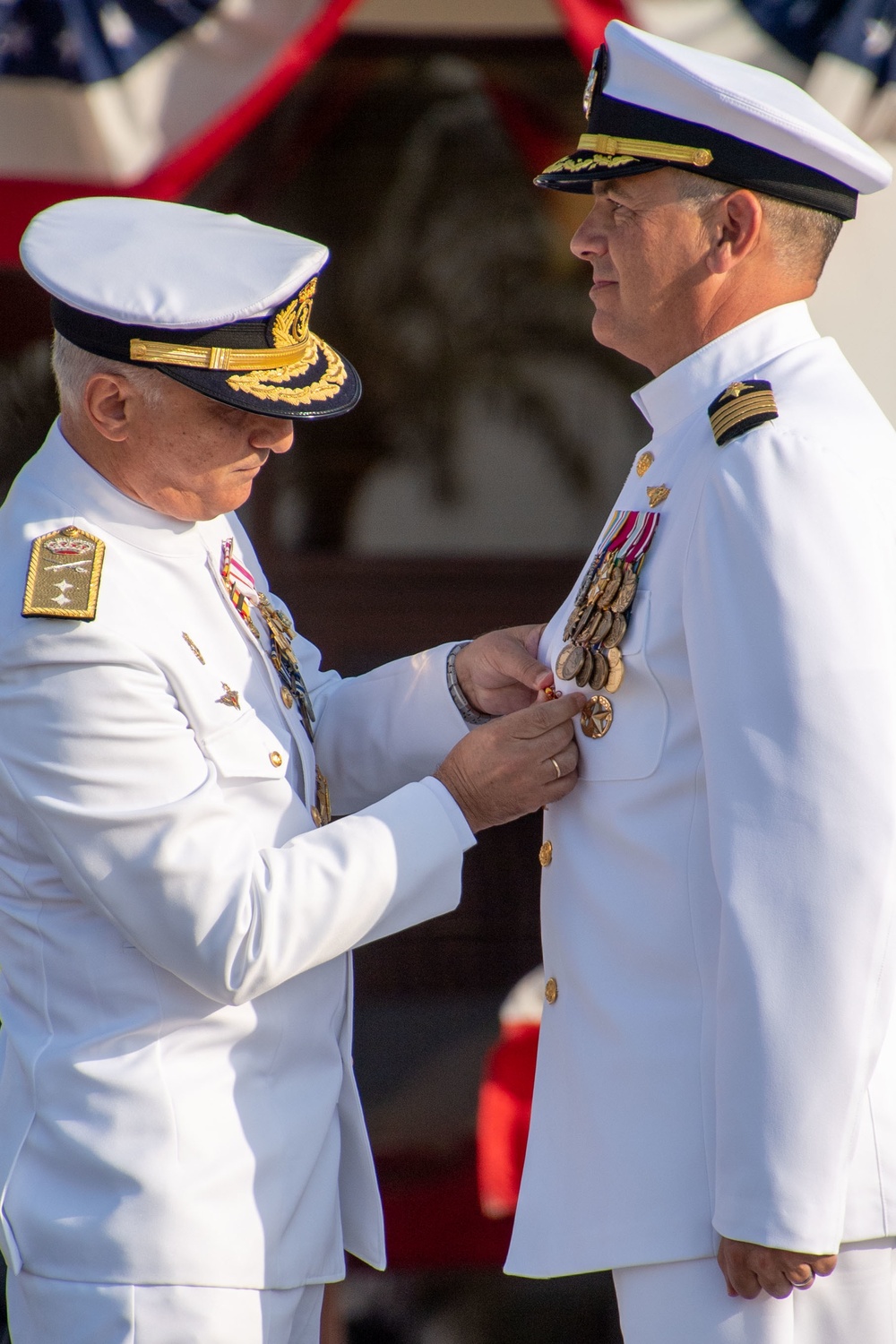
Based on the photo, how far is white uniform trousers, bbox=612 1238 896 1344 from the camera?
157cm

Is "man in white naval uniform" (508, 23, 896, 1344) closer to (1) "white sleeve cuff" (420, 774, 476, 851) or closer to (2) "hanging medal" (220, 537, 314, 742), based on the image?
(1) "white sleeve cuff" (420, 774, 476, 851)

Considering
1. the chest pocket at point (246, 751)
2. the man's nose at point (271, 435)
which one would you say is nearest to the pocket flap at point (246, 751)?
the chest pocket at point (246, 751)

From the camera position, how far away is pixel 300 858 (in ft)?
5.87

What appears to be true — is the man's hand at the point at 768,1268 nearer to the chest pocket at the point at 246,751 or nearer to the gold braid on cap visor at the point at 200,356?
the chest pocket at the point at 246,751

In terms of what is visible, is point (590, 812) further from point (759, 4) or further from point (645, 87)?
point (759, 4)

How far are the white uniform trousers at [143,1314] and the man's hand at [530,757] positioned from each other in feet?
2.28

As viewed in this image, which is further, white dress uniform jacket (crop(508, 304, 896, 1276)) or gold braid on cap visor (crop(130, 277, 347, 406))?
gold braid on cap visor (crop(130, 277, 347, 406))

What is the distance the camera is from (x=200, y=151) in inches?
113

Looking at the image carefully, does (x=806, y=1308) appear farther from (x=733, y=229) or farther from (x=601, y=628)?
(x=733, y=229)

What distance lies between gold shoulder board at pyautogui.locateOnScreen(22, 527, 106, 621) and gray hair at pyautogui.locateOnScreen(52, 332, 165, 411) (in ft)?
0.59

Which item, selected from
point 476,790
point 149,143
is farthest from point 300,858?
point 149,143

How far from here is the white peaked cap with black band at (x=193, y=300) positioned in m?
1.72

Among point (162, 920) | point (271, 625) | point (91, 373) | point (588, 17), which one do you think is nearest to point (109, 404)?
point (91, 373)

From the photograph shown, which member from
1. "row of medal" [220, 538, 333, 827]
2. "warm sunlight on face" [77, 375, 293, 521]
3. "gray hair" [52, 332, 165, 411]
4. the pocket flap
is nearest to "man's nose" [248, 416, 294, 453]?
"warm sunlight on face" [77, 375, 293, 521]
